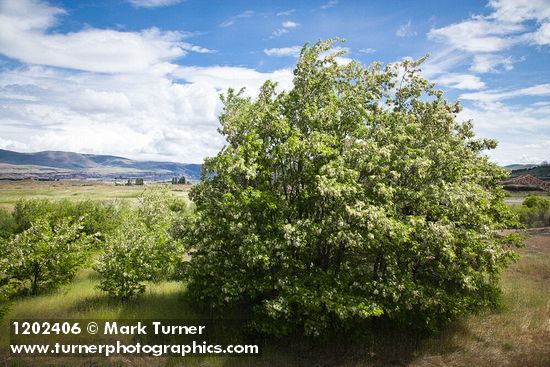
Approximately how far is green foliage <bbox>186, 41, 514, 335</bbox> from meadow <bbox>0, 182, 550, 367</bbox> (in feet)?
5.72

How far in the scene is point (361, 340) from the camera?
20.5 m

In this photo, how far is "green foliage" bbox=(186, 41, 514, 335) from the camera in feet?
56.3

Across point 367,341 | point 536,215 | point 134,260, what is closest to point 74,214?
point 134,260

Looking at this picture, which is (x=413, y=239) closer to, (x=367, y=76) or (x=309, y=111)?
(x=309, y=111)

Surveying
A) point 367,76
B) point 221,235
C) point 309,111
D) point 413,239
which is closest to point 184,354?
point 221,235

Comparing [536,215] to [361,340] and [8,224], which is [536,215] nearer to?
[361,340]

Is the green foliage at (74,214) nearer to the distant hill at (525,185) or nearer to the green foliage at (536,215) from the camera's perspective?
the green foliage at (536,215)

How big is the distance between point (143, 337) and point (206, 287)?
4.51m

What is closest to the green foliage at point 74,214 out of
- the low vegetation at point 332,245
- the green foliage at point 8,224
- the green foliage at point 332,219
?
the green foliage at point 8,224

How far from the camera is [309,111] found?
19844 mm

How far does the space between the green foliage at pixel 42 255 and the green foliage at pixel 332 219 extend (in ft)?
35.3

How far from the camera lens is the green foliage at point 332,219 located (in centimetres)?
1716

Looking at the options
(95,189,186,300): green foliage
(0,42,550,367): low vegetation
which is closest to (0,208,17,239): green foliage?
(0,42,550,367): low vegetation

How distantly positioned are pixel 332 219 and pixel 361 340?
8.01 m
